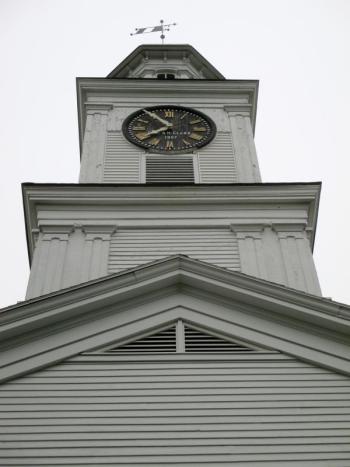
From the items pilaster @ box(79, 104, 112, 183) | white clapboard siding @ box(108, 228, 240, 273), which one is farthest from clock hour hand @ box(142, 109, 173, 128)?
white clapboard siding @ box(108, 228, 240, 273)

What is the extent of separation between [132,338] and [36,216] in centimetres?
717

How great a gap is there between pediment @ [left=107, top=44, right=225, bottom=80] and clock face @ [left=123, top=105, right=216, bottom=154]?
5.25 metres

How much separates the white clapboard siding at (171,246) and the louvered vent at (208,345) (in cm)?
477

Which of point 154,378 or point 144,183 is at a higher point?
point 144,183

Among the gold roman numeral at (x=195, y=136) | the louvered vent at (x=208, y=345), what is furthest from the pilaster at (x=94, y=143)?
the louvered vent at (x=208, y=345)

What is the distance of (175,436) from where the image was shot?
7559mm

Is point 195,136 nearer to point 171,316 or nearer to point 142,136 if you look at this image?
point 142,136

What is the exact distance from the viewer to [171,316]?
30.0 feet

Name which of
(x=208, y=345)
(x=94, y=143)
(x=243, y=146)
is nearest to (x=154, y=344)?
(x=208, y=345)

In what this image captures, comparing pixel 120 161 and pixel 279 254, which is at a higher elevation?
pixel 120 161

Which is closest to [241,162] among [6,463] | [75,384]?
[75,384]

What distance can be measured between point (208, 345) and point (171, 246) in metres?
5.65

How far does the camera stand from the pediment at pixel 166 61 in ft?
80.3

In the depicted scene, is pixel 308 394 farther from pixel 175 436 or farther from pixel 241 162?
pixel 241 162
